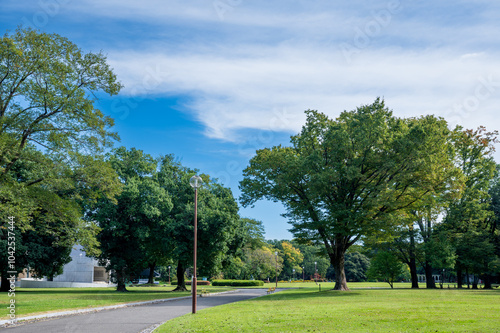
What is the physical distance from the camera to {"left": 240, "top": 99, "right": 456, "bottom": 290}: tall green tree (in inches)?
1244

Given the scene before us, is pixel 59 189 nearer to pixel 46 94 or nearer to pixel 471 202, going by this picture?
pixel 46 94

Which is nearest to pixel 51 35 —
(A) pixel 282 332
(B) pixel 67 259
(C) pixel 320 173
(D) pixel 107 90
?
(D) pixel 107 90

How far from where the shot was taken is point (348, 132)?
3369cm

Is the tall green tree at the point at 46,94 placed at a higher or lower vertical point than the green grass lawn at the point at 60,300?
higher

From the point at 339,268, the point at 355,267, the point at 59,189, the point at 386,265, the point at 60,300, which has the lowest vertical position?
the point at 355,267

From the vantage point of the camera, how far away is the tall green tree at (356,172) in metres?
31.6

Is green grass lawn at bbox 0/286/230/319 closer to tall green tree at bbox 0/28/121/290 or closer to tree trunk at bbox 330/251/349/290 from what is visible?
tall green tree at bbox 0/28/121/290

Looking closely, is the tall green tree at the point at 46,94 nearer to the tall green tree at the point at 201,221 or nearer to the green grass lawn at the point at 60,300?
the green grass lawn at the point at 60,300

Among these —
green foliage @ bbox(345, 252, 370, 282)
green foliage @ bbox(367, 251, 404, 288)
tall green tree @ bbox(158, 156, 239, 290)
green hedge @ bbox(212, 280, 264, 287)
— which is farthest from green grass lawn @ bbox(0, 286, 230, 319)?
green foliage @ bbox(345, 252, 370, 282)

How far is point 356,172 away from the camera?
31.4 m

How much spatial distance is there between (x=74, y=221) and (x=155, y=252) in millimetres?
20187

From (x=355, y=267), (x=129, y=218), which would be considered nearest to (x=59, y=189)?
(x=129, y=218)

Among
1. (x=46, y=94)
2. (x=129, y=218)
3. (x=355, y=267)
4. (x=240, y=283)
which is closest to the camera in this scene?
(x=46, y=94)

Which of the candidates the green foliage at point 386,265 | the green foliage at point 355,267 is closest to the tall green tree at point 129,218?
the green foliage at point 386,265
